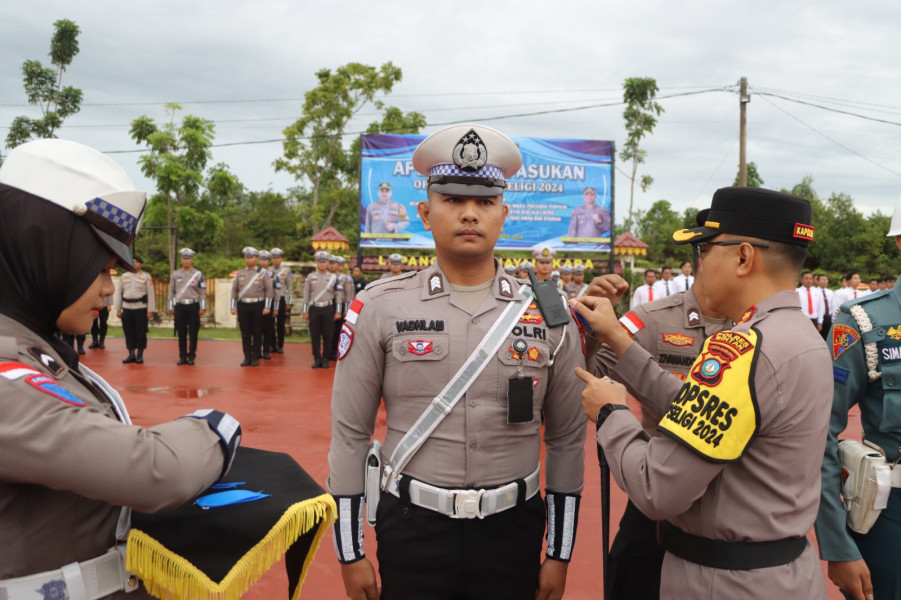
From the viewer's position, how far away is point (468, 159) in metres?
2.10

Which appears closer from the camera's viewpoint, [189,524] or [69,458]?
[69,458]

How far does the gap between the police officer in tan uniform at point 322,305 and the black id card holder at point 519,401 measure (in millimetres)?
9900

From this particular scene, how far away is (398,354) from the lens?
2012 mm

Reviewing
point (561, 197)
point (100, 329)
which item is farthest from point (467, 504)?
point (561, 197)

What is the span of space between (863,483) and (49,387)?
94.8 inches

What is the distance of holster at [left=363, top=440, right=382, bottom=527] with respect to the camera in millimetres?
2000

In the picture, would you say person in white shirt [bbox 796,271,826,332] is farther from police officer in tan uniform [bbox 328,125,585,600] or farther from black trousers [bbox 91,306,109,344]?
black trousers [bbox 91,306,109,344]

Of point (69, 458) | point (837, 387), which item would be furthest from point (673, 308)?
point (69, 458)

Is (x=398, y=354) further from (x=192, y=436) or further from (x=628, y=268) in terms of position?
(x=628, y=268)

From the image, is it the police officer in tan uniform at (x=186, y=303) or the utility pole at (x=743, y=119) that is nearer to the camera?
the police officer in tan uniform at (x=186, y=303)

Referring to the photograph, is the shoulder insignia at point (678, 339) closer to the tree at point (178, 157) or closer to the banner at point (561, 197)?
the banner at point (561, 197)

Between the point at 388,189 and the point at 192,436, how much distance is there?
15.0m

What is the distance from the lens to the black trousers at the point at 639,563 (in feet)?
8.50

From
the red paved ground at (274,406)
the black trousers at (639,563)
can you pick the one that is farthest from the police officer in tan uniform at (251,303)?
the black trousers at (639,563)
